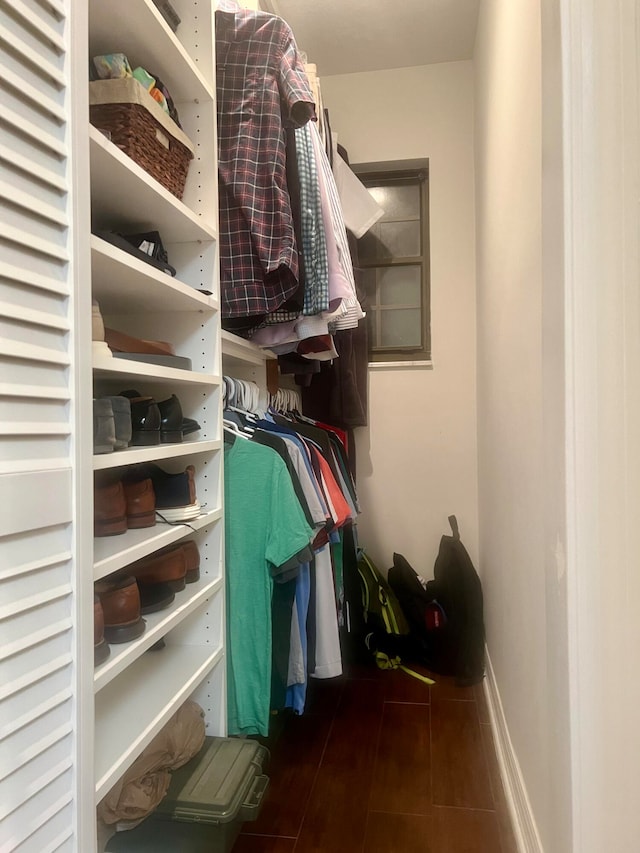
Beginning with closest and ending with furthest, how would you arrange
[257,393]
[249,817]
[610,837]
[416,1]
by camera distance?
[610,837], [249,817], [257,393], [416,1]

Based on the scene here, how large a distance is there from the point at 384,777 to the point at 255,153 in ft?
6.01

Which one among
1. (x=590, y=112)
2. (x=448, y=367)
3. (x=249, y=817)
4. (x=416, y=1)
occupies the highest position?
(x=416, y=1)

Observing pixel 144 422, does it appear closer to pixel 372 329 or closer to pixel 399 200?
pixel 372 329

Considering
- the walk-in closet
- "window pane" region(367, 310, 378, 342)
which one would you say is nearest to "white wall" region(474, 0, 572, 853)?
the walk-in closet

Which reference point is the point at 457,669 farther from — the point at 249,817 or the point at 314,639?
the point at 249,817

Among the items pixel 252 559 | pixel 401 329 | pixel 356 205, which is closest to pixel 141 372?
pixel 252 559

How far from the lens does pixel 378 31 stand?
2.41 metres

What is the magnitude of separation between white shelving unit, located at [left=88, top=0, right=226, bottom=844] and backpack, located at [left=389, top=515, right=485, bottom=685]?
123 cm

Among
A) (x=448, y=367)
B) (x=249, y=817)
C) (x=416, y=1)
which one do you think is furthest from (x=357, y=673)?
(x=416, y=1)

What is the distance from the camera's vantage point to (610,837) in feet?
2.79

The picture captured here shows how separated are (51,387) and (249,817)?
38.2 inches

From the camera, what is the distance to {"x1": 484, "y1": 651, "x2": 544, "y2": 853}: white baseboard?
49.6 inches

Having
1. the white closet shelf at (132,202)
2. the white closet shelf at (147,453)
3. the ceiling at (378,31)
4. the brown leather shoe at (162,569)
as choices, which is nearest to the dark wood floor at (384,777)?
the brown leather shoe at (162,569)

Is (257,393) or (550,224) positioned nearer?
(550,224)
